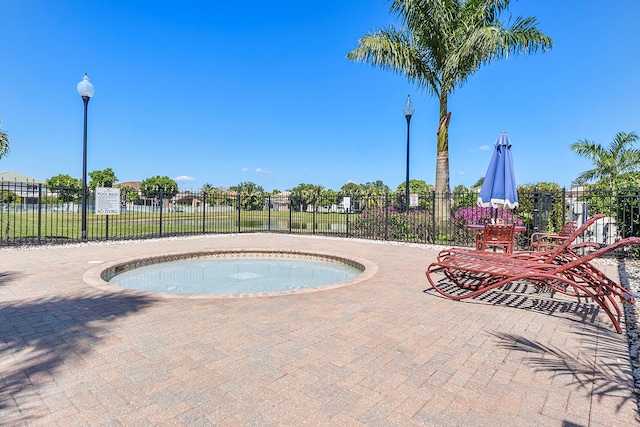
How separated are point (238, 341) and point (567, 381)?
A: 2823 millimetres

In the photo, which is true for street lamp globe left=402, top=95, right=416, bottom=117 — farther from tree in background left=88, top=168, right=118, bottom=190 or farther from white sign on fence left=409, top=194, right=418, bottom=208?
tree in background left=88, top=168, right=118, bottom=190

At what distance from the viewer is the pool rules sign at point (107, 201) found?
10906 mm

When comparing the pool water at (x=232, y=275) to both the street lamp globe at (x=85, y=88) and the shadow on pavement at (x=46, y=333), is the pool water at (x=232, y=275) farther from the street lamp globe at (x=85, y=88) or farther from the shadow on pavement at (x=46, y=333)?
the street lamp globe at (x=85, y=88)

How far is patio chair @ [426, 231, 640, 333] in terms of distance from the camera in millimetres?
3783

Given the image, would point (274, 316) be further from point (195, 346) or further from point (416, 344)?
point (416, 344)

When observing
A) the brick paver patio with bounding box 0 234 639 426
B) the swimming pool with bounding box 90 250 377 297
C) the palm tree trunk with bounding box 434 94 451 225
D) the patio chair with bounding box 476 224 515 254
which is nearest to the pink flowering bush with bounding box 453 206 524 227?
the palm tree trunk with bounding box 434 94 451 225

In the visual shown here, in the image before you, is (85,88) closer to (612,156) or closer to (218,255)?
(218,255)

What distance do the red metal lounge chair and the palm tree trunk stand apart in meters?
6.66

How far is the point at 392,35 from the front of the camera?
1322 centimetres

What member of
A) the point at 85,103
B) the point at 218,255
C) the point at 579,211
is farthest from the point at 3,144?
the point at 579,211

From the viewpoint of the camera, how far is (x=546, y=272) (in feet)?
14.1

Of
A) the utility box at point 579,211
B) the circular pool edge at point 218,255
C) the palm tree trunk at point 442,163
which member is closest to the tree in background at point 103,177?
the circular pool edge at point 218,255

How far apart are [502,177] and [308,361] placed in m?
6.43

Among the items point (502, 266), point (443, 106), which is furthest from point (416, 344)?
point (443, 106)
